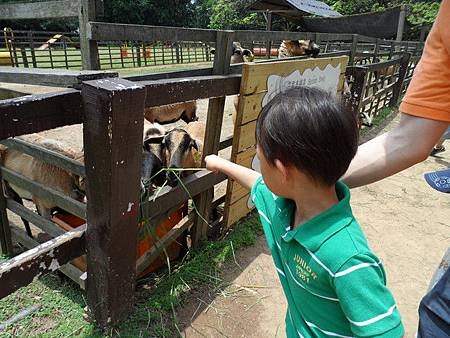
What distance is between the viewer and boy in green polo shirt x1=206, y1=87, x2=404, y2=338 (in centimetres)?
103

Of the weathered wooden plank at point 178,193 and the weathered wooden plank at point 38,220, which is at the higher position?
the weathered wooden plank at point 178,193

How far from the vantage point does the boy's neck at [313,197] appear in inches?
46.8

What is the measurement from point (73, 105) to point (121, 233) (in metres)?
0.73

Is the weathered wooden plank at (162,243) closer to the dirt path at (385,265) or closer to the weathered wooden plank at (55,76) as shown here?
the dirt path at (385,265)

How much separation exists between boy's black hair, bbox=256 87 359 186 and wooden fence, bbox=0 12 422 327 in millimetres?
896

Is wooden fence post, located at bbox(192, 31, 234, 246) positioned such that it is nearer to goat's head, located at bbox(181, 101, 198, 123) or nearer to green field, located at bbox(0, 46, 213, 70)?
goat's head, located at bbox(181, 101, 198, 123)

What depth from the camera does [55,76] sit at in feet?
6.35

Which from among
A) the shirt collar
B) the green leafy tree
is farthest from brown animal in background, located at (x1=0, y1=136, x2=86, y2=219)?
the green leafy tree

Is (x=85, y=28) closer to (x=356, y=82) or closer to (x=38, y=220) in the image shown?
(x=38, y=220)

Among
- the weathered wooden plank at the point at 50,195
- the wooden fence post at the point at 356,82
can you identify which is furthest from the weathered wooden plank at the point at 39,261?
the wooden fence post at the point at 356,82

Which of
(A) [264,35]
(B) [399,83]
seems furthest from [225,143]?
(B) [399,83]

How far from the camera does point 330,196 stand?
121 centimetres

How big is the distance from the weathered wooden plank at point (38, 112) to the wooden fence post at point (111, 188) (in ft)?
0.19

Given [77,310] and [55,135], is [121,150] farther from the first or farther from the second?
[55,135]
